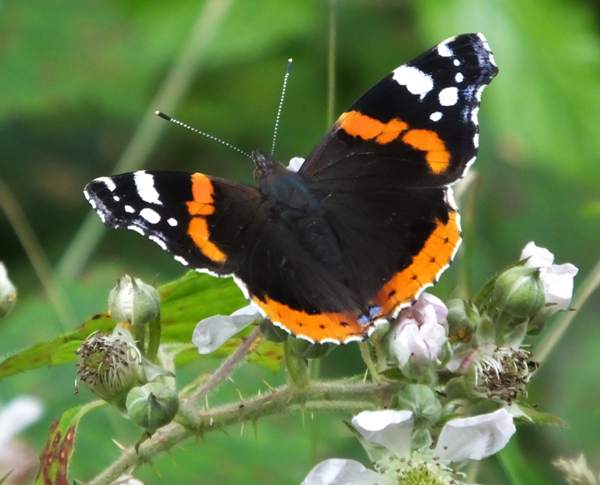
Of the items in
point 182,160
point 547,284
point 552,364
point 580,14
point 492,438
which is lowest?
point 552,364

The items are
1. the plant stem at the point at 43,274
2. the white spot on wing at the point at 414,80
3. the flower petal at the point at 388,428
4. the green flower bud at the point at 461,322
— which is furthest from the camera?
the plant stem at the point at 43,274

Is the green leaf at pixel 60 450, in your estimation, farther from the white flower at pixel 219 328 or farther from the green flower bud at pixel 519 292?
the green flower bud at pixel 519 292

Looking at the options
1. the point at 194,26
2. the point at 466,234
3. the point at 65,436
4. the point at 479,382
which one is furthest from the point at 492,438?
the point at 194,26

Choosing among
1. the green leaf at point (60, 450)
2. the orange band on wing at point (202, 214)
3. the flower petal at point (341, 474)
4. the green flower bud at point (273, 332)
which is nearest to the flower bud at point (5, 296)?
the green leaf at point (60, 450)

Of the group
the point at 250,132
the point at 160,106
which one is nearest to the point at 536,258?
the point at 160,106

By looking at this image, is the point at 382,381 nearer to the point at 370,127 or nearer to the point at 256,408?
the point at 256,408

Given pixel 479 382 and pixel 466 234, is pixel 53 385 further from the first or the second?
pixel 479 382

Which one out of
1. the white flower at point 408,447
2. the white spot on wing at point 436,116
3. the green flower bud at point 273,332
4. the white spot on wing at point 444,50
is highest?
the white spot on wing at point 444,50
